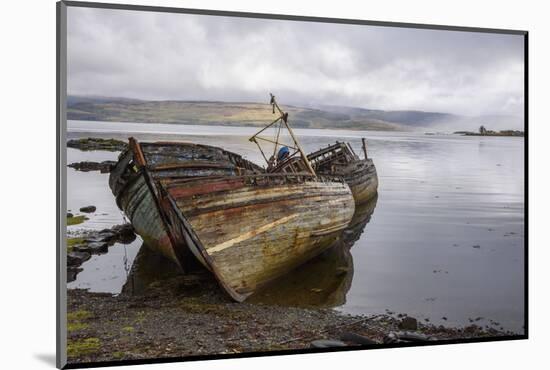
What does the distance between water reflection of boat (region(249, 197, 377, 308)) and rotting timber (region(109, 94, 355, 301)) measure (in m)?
0.12

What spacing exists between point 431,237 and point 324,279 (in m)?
1.18

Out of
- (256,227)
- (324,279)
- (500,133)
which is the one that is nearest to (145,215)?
(256,227)

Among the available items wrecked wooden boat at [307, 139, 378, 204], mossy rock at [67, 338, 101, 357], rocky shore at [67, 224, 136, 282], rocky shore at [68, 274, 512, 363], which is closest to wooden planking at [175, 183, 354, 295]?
wrecked wooden boat at [307, 139, 378, 204]

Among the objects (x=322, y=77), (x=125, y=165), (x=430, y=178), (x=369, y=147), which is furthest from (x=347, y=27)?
(x=125, y=165)

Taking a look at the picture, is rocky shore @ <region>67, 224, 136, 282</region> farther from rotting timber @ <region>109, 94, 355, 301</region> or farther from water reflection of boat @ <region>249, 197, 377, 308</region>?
water reflection of boat @ <region>249, 197, 377, 308</region>

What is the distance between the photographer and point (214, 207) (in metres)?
7.16

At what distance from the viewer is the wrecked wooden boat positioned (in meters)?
7.53

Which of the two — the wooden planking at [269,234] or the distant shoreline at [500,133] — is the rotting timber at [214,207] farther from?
the distant shoreline at [500,133]

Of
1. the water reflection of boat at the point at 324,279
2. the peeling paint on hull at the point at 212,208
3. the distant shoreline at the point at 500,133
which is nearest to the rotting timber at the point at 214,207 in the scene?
the peeling paint on hull at the point at 212,208

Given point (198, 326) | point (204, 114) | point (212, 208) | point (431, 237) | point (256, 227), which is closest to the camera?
point (198, 326)

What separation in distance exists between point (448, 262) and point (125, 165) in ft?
10.9

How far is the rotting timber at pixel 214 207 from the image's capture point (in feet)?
23.0

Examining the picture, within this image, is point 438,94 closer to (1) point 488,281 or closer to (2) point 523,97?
(2) point 523,97

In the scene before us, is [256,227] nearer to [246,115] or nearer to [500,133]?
[246,115]
